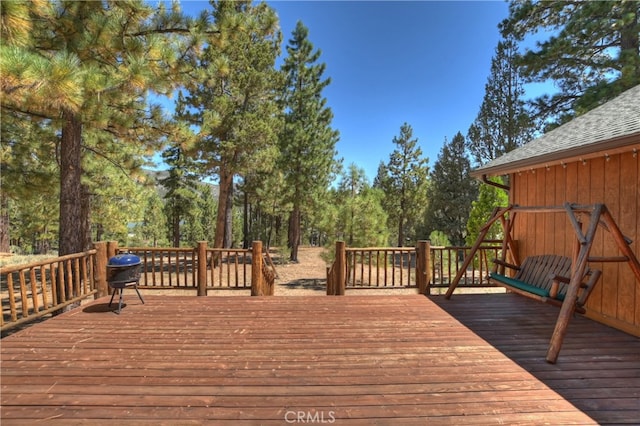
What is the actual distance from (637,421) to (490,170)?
406 centimetres

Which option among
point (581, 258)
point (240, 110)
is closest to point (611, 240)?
point (581, 258)

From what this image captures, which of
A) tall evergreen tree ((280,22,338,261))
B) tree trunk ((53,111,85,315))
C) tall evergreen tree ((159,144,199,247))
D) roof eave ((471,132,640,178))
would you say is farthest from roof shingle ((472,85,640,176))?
tall evergreen tree ((159,144,199,247))

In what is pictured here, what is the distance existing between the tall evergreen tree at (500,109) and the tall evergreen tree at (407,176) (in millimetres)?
3720

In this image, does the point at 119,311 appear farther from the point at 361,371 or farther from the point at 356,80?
the point at 356,80

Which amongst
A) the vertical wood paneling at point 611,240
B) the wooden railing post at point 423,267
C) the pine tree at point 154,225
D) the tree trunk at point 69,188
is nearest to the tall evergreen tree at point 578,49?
the vertical wood paneling at point 611,240

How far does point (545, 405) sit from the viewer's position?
6.56 feet

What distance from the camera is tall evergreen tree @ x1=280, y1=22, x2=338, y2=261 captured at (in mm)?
14281

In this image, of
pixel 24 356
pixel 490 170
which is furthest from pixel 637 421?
pixel 24 356

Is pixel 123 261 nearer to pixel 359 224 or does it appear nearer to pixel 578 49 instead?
pixel 359 224

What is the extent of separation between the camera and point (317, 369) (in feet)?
8.08

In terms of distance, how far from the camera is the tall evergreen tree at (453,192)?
65.0ft

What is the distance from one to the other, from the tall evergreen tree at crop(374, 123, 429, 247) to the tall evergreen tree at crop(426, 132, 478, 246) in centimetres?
140

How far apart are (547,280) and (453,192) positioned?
1757 cm

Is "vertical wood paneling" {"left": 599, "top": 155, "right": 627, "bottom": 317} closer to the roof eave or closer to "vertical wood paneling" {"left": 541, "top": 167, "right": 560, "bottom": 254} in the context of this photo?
the roof eave
